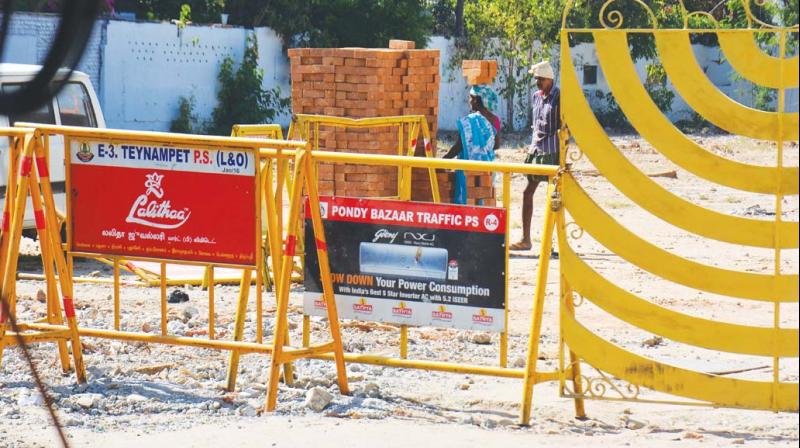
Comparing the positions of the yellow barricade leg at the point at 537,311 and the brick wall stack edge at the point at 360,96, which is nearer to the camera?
the yellow barricade leg at the point at 537,311

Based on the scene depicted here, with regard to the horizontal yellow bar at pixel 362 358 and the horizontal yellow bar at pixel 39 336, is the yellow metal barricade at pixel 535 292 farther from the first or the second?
the horizontal yellow bar at pixel 39 336

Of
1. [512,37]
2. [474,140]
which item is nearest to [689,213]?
[474,140]

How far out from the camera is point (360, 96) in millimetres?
12539

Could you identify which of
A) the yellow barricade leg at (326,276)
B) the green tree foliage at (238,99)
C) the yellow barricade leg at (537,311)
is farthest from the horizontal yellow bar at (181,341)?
the green tree foliage at (238,99)

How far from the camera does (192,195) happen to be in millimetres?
7559

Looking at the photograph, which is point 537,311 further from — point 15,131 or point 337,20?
point 337,20

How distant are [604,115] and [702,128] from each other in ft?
8.12

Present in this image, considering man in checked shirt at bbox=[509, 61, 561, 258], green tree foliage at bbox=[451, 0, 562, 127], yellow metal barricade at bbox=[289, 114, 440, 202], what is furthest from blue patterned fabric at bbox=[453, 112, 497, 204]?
green tree foliage at bbox=[451, 0, 562, 127]

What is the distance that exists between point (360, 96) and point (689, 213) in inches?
264

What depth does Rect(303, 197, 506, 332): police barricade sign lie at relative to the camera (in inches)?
285

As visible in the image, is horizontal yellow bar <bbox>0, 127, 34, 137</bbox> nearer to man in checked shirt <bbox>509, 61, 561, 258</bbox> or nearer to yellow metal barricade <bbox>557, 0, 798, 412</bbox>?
yellow metal barricade <bbox>557, 0, 798, 412</bbox>

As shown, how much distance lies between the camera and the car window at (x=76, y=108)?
12.6 m

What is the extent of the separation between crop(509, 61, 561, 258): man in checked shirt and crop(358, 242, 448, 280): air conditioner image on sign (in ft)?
18.5

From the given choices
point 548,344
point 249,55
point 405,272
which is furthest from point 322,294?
point 249,55
